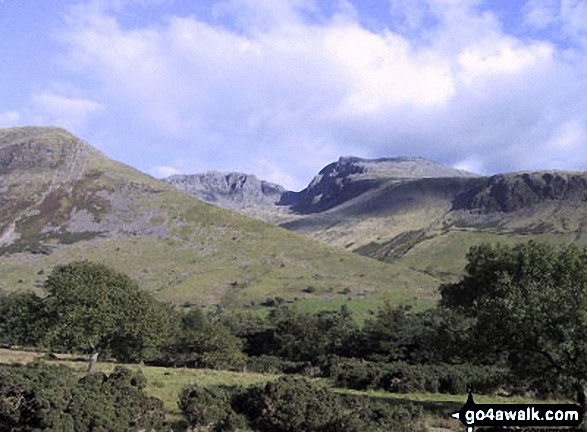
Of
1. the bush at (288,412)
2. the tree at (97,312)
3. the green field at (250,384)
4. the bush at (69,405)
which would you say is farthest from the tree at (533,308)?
the tree at (97,312)

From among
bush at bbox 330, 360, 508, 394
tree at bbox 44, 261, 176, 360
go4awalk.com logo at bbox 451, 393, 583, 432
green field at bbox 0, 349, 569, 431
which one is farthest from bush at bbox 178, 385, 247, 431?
bush at bbox 330, 360, 508, 394

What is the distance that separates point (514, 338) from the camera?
106 ft

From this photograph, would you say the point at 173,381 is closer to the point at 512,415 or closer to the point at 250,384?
the point at 250,384

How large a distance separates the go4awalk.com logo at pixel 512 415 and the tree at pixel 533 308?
1076 centimetres

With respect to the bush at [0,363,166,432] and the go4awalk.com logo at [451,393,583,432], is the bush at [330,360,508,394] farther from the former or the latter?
the go4awalk.com logo at [451,393,583,432]

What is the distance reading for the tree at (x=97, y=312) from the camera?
47.2 metres

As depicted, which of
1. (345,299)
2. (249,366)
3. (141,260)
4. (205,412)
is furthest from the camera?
(141,260)

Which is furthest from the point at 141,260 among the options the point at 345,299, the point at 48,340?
the point at 48,340

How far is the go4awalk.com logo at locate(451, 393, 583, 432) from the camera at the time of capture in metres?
16.4

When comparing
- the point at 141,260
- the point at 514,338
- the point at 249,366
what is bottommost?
the point at 249,366

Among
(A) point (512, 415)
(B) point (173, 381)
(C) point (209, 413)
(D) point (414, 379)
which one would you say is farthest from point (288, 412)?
(D) point (414, 379)

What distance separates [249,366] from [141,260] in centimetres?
12134

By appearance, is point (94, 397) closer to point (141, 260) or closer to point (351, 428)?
point (351, 428)

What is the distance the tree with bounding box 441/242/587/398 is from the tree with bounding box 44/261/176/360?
2890cm
